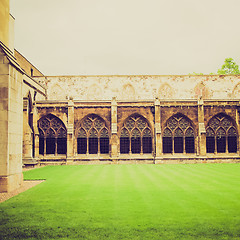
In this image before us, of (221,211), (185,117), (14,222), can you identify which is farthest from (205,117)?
(14,222)

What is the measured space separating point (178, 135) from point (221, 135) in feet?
14.3

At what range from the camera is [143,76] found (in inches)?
1348

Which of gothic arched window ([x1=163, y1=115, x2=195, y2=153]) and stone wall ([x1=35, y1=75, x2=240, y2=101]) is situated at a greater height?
stone wall ([x1=35, y1=75, x2=240, y2=101])

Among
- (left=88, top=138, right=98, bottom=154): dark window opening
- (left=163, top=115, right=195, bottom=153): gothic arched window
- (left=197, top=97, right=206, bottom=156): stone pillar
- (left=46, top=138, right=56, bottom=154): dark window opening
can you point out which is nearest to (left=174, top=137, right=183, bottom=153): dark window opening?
(left=163, top=115, right=195, bottom=153): gothic arched window

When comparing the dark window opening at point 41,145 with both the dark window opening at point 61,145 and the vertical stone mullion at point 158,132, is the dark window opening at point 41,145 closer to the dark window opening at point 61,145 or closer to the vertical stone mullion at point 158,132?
the dark window opening at point 61,145

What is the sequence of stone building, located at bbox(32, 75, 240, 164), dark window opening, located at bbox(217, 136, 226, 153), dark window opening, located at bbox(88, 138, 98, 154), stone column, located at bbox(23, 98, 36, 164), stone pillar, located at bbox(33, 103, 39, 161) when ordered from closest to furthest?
stone column, located at bbox(23, 98, 36, 164), stone pillar, located at bbox(33, 103, 39, 161), stone building, located at bbox(32, 75, 240, 164), dark window opening, located at bbox(88, 138, 98, 154), dark window opening, located at bbox(217, 136, 226, 153)

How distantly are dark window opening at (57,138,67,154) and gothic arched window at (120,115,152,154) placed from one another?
5.60 meters

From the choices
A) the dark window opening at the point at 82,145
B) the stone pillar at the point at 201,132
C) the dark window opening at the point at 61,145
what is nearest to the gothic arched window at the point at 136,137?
the dark window opening at the point at 82,145

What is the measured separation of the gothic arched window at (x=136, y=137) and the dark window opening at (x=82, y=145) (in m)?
3.58

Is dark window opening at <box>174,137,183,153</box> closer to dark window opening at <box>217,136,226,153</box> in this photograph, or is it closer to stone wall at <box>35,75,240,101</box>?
dark window opening at <box>217,136,226,153</box>

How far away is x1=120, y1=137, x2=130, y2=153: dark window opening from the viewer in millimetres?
24359

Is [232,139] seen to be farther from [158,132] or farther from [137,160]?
[137,160]

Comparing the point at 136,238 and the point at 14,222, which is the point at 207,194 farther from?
the point at 14,222

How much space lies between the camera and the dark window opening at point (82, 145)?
24.3m
